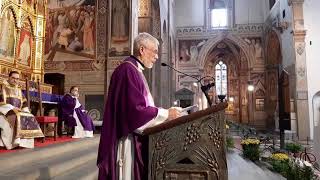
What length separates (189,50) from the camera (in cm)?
2600

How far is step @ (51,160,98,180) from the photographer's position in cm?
418

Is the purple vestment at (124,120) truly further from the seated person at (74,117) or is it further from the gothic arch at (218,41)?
the gothic arch at (218,41)

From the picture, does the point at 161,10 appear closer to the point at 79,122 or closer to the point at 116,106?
the point at 79,122

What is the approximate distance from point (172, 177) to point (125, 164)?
0.41m

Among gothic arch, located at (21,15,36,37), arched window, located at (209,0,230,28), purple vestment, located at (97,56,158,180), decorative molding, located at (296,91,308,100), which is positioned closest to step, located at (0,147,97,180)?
purple vestment, located at (97,56,158,180)

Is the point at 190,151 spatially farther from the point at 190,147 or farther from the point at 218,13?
the point at 218,13

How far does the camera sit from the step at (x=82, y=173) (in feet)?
13.7

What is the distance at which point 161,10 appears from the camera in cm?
1812

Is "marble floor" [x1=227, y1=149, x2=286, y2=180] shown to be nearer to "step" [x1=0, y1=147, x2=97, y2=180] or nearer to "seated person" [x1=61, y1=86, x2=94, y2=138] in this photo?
"step" [x1=0, y1=147, x2=97, y2=180]

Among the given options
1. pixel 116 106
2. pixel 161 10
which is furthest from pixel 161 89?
pixel 116 106

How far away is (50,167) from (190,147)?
2617mm

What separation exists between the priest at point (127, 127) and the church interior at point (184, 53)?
0.61 meters

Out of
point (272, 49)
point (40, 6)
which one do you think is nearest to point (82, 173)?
point (40, 6)

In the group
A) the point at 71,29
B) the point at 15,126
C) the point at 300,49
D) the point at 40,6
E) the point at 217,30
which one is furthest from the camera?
the point at 217,30
